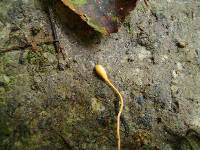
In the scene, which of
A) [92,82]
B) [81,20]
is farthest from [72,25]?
[92,82]

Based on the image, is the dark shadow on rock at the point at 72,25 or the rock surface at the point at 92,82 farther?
the dark shadow on rock at the point at 72,25

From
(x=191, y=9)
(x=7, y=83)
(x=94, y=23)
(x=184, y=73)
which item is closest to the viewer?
(x=7, y=83)

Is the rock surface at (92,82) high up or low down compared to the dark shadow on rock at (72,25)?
down

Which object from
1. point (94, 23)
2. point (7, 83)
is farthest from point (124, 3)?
point (7, 83)

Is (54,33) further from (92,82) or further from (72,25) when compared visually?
(92,82)

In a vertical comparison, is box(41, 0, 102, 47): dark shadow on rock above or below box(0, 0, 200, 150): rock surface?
above

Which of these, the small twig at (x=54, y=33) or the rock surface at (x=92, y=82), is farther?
the small twig at (x=54, y=33)

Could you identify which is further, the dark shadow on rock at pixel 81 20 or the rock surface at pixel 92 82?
the dark shadow on rock at pixel 81 20

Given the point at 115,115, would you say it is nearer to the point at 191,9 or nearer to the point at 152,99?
the point at 152,99
